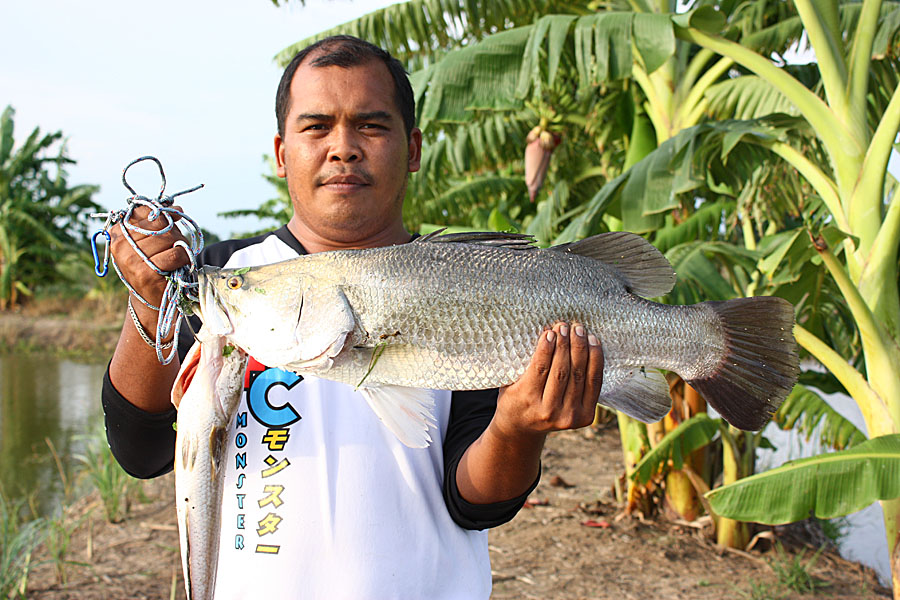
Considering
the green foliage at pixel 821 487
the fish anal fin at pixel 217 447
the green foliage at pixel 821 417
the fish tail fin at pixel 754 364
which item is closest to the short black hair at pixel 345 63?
the fish anal fin at pixel 217 447

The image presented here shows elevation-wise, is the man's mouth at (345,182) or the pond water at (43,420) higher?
the man's mouth at (345,182)

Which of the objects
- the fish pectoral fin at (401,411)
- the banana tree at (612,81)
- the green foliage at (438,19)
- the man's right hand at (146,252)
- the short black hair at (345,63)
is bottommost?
the fish pectoral fin at (401,411)

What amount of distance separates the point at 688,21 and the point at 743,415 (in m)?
3.26

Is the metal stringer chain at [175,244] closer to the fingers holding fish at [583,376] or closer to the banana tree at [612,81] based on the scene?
the fingers holding fish at [583,376]

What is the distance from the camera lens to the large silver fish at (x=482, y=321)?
5.08ft

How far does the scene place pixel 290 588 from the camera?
68.3 inches

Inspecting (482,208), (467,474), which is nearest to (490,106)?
(467,474)

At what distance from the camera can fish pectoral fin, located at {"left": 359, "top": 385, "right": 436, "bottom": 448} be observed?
1581 mm

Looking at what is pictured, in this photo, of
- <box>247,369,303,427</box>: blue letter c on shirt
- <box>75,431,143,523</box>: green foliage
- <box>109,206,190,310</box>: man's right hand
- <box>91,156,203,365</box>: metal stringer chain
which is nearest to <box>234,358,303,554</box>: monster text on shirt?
<box>247,369,303,427</box>: blue letter c on shirt

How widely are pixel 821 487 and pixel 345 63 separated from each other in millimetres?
3006

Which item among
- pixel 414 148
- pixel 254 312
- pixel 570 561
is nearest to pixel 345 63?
pixel 414 148

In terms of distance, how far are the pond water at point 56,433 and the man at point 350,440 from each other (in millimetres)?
5431

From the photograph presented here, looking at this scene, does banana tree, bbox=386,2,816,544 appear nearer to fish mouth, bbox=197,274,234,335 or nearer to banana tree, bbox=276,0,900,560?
banana tree, bbox=276,0,900,560

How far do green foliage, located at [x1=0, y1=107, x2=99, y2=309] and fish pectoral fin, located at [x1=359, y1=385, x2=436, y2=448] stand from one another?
75.1 feet
